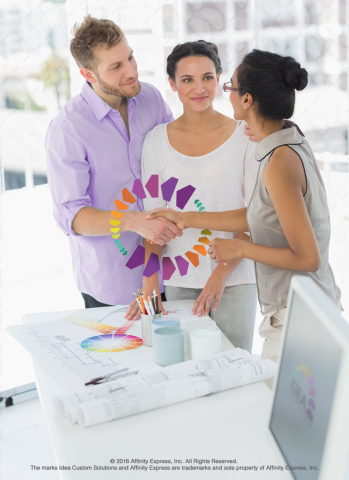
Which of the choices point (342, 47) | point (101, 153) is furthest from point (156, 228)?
point (342, 47)

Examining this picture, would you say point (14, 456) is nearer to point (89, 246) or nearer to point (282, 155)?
point (89, 246)

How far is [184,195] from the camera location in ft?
6.03

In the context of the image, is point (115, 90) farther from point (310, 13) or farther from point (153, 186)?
point (310, 13)

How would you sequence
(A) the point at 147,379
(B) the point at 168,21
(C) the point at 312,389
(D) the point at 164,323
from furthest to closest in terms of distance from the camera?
(B) the point at 168,21 < (D) the point at 164,323 < (A) the point at 147,379 < (C) the point at 312,389

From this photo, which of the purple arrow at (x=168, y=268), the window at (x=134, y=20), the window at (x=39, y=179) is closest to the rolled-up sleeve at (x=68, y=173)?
the purple arrow at (x=168, y=268)

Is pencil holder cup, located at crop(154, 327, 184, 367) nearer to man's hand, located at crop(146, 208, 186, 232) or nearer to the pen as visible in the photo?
the pen

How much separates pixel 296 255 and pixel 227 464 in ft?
1.88

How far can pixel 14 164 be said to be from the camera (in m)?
2.62

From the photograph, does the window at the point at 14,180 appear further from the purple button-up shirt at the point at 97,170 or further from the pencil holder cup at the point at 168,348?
the pencil holder cup at the point at 168,348

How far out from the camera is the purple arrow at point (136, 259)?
1973 millimetres

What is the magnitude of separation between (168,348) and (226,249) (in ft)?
1.15

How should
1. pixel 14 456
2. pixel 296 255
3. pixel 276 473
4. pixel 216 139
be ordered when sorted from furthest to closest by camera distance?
pixel 14 456
pixel 216 139
pixel 296 255
pixel 276 473

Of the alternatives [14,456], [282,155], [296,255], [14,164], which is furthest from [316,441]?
[14,164]

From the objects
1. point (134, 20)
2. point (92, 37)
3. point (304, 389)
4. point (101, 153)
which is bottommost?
point (304, 389)
